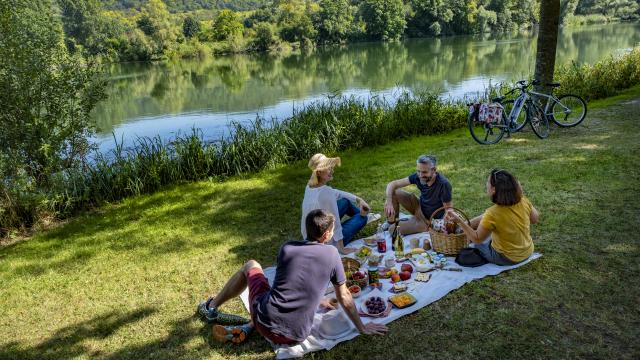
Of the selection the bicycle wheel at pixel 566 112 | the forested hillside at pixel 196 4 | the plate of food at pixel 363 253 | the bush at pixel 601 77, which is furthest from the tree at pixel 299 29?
the forested hillside at pixel 196 4

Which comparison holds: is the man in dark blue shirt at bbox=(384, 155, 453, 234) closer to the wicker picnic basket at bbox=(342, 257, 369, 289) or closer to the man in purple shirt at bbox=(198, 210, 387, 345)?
the wicker picnic basket at bbox=(342, 257, 369, 289)

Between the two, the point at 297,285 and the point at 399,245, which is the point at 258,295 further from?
the point at 399,245

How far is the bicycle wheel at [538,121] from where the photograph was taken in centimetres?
859

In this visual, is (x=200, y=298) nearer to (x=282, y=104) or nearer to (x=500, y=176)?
(x=500, y=176)

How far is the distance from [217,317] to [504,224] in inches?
103

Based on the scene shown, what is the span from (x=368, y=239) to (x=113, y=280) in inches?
110

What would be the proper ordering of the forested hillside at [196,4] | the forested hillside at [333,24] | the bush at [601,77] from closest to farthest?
the bush at [601,77] < the forested hillside at [333,24] < the forested hillside at [196,4]

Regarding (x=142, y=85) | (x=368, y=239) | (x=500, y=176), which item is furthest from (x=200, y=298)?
(x=142, y=85)

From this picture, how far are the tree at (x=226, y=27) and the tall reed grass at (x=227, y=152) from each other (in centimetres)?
5388

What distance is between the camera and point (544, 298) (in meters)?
3.71

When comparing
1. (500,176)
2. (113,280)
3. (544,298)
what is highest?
(500,176)

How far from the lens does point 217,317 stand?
12.8ft

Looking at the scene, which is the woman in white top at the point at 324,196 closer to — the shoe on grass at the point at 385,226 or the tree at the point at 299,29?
the shoe on grass at the point at 385,226

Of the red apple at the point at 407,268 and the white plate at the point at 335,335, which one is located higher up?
the red apple at the point at 407,268
